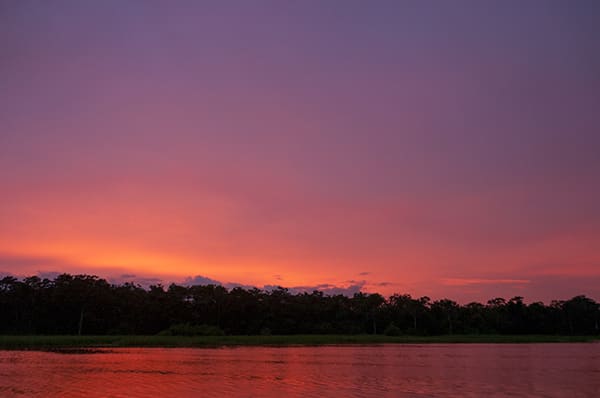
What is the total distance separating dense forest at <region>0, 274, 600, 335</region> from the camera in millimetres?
96188

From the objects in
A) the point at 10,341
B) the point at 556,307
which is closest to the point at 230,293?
the point at 10,341

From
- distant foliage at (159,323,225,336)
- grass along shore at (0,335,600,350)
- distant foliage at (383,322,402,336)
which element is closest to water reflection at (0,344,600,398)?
grass along shore at (0,335,600,350)

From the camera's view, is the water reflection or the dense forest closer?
the water reflection

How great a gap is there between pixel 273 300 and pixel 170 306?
20.7 meters

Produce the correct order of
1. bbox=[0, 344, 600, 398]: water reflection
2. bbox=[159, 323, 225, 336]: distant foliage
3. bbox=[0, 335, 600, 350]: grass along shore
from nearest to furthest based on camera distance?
bbox=[0, 344, 600, 398]: water reflection → bbox=[0, 335, 600, 350]: grass along shore → bbox=[159, 323, 225, 336]: distant foliage

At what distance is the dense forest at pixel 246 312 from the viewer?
316 feet

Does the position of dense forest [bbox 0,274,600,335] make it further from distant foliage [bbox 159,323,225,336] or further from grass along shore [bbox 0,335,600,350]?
grass along shore [bbox 0,335,600,350]

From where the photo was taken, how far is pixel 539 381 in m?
31.9

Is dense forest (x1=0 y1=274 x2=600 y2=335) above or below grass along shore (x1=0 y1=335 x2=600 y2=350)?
above

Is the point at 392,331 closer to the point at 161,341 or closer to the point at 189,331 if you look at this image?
the point at 189,331

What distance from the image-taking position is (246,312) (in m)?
108

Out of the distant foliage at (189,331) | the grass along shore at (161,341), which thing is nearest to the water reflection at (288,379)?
the grass along shore at (161,341)

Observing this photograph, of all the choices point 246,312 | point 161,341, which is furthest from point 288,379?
point 246,312

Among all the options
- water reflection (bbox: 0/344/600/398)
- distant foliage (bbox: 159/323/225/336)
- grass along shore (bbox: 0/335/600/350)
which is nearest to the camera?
water reflection (bbox: 0/344/600/398)
